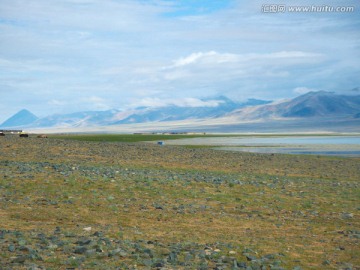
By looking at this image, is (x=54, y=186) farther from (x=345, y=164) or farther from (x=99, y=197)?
(x=345, y=164)

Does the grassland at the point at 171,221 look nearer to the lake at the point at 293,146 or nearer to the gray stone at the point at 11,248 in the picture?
the gray stone at the point at 11,248

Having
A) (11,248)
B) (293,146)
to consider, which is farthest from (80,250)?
(293,146)

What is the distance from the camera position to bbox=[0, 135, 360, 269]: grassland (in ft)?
41.6

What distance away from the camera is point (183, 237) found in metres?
15.6

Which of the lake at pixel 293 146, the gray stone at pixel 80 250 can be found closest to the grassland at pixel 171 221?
the gray stone at pixel 80 250

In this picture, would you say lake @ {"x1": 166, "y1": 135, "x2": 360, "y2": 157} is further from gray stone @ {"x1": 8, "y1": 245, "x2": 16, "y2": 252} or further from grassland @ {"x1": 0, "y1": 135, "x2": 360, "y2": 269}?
gray stone @ {"x1": 8, "y1": 245, "x2": 16, "y2": 252}

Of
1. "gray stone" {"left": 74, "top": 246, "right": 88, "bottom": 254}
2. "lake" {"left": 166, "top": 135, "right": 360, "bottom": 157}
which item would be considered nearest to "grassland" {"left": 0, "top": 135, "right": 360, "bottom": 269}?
"gray stone" {"left": 74, "top": 246, "right": 88, "bottom": 254}

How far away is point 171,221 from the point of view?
18156 millimetres

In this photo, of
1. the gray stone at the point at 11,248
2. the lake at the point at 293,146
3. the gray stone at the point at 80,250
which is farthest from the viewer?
the lake at the point at 293,146

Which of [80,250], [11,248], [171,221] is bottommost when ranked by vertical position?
[171,221]

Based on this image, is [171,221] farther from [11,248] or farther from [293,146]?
[293,146]

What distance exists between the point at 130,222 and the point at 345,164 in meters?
36.1

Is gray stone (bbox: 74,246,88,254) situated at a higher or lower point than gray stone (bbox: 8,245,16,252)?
lower

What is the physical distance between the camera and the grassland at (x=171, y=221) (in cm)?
1267
